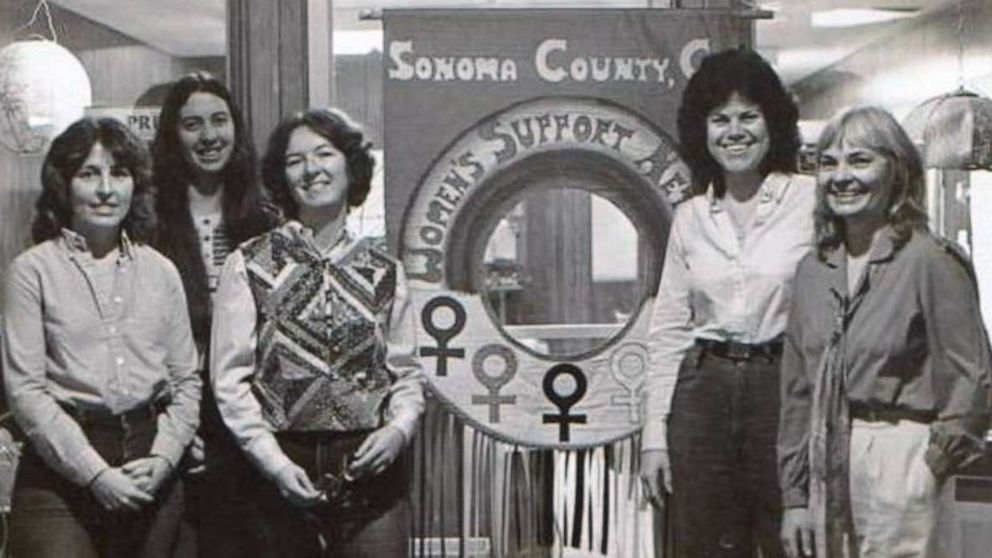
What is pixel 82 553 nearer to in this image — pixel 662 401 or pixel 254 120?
pixel 254 120

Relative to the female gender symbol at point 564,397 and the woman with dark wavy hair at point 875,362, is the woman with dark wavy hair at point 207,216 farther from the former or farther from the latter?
the woman with dark wavy hair at point 875,362

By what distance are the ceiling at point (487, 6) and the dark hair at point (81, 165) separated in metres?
0.15

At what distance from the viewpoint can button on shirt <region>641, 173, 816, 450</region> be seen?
2.28 meters

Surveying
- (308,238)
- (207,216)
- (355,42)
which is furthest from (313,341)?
(355,42)

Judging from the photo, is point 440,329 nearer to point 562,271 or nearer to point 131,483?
point 562,271

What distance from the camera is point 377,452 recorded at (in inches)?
87.7

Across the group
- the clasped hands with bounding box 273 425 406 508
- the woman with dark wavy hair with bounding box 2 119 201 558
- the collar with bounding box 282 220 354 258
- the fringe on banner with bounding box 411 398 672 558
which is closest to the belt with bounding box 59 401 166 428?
the woman with dark wavy hair with bounding box 2 119 201 558

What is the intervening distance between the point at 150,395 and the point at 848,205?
1.05 metres

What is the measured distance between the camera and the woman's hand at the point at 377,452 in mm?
2221

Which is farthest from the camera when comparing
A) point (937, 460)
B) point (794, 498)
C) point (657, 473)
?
point (657, 473)

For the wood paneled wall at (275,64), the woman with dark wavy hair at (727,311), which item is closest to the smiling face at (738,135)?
the woman with dark wavy hair at (727,311)

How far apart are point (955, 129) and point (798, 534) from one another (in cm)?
64

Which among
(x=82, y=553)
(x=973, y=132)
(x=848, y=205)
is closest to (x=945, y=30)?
(x=973, y=132)

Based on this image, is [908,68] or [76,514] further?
[908,68]
